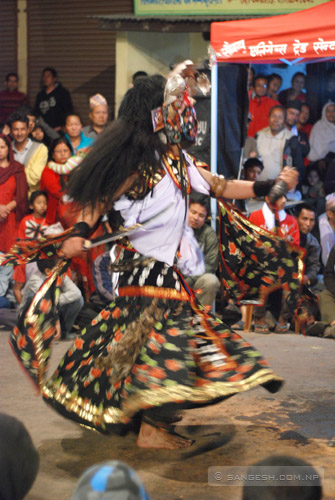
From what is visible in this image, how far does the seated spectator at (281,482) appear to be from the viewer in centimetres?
250

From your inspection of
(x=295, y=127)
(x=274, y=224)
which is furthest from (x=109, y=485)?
(x=295, y=127)

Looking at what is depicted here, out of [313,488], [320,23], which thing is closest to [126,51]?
[320,23]

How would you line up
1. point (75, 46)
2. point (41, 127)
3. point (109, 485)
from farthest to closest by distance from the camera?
point (75, 46) < point (41, 127) < point (109, 485)

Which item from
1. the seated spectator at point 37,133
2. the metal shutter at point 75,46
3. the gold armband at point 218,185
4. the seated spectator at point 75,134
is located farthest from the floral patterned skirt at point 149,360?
the metal shutter at point 75,46

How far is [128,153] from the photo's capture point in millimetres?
3916

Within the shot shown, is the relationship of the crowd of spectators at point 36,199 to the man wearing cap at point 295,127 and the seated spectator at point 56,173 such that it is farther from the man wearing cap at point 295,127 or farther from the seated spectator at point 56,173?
the man wearing cap at point 295,127

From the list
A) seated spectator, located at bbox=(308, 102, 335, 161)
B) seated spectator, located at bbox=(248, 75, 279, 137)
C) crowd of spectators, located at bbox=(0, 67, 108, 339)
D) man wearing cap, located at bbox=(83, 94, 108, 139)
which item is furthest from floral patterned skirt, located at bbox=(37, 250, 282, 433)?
seated spectator, located at bbox=(248, 75, 279, 137)

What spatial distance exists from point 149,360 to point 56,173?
4.65 metres

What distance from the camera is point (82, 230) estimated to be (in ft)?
12.6

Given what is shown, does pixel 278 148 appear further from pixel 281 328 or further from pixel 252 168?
pixel 281 328

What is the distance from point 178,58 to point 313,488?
361 inches

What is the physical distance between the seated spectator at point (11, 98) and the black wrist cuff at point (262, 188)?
26.9ft

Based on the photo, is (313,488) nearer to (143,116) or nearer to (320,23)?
(143,116)

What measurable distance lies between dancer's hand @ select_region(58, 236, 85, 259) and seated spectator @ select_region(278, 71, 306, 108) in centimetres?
591
